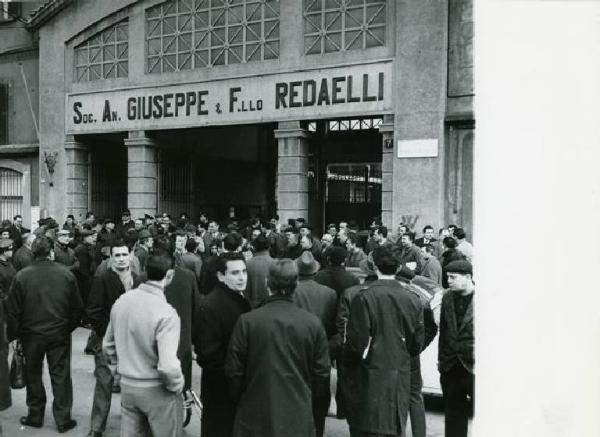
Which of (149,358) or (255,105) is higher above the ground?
(255,105)

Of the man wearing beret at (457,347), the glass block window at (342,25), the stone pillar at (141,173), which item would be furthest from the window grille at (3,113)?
the man wearing beret at (457,347)

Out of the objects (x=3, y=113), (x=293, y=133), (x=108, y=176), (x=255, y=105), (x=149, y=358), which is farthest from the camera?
(x=3, y=113)

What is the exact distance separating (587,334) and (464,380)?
2.65m

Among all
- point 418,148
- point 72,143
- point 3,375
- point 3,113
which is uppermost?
point 3,113

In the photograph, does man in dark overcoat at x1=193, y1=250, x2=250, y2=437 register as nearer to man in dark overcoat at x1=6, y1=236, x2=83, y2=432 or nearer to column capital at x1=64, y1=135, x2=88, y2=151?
man in dark overcoat at x1=6, y1=236, x2=83, y2=432

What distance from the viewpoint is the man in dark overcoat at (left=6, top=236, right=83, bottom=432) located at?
589 cm

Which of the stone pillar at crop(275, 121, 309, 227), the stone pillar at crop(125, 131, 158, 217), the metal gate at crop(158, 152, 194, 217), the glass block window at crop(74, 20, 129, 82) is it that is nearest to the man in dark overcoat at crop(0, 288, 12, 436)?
the stone pillar at crop(275, 121, 309, 227)

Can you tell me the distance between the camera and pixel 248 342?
4027 mm

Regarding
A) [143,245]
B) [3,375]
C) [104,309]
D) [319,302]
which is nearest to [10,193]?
[143,245]

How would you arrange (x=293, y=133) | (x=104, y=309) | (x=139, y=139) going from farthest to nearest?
(x=139, y=139), (x=293, y=133), (x=104, y=309)

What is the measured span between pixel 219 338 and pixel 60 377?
2.49 meters

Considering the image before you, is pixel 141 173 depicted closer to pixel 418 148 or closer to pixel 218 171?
pixel 218 171

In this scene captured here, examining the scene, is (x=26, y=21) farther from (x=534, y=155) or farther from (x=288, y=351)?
(x=534, y=155)

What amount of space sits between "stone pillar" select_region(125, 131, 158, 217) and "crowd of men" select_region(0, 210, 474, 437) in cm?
1163
